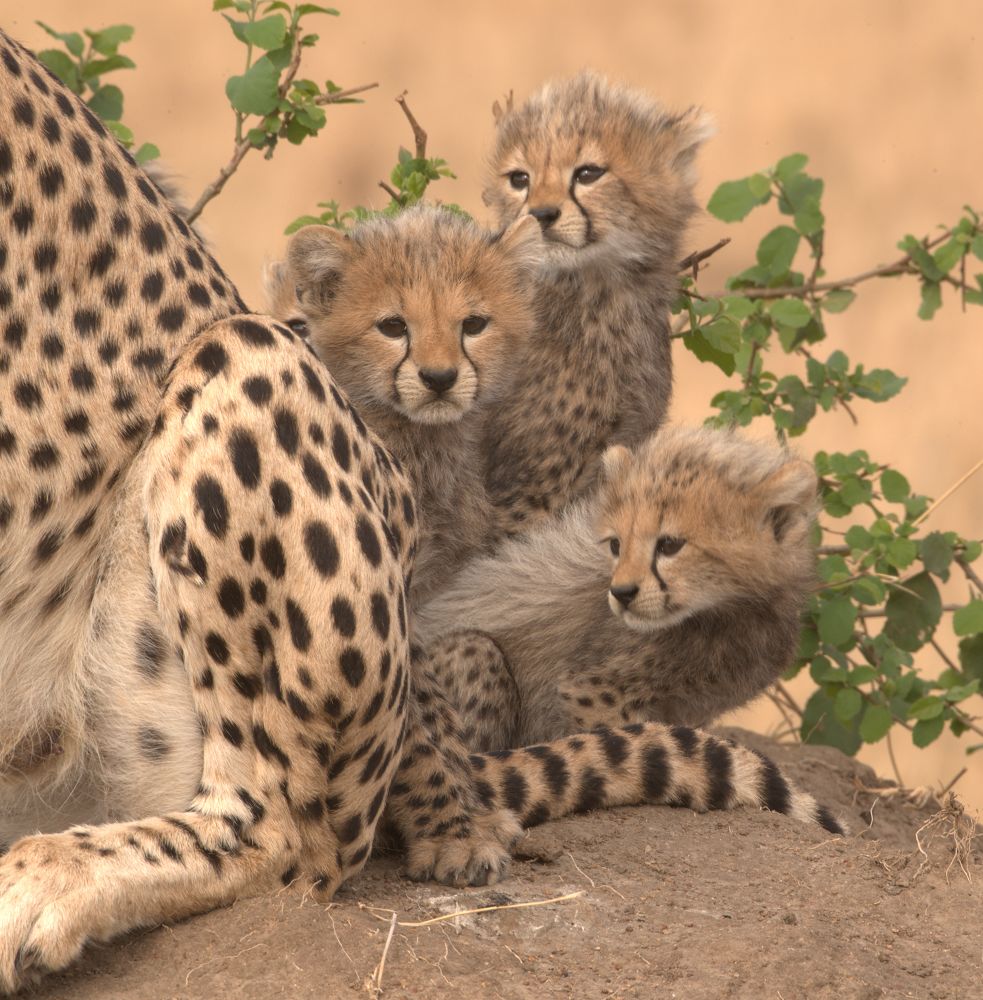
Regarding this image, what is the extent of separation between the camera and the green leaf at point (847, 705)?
11.0 feet

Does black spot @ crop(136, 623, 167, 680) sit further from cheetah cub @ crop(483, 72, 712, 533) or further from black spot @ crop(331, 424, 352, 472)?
cheetah cub @ crop(483, 72, 712, 533)

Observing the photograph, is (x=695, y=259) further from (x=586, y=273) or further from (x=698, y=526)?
(x=698, y=526)

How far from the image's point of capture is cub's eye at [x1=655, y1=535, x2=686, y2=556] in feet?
10.0

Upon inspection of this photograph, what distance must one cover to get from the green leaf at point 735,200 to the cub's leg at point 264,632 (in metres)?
1.48

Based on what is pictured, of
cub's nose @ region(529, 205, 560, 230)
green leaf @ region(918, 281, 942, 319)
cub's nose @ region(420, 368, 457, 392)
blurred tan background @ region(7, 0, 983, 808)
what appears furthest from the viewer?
blurred tan background @ region(7, 0, 983, 808)

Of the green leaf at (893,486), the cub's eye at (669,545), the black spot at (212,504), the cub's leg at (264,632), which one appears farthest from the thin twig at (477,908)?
the green leaf at (893,486)

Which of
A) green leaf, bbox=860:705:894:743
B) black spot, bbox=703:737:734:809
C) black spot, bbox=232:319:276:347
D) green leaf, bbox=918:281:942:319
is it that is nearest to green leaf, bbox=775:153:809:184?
green leaf, bbox=918:281:942:319

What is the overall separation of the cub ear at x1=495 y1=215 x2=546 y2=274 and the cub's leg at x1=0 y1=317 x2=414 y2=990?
3.65 ft

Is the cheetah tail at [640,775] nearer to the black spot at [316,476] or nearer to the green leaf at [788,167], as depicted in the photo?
the black spot at [316,476]

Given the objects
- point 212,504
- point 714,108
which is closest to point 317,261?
point 212,504

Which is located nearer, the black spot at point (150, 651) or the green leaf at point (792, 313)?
the black spot at point (150, 651)

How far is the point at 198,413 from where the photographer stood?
2.13m

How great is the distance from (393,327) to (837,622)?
0.98m

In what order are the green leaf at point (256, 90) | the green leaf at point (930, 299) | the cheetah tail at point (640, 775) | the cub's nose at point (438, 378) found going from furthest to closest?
1. the green leaf at point (930, 299)
2. the green leaf at point (256, 90)
3. the cub's nose at point (438, 378)
4. the cheetah tail at point (640, 775)
